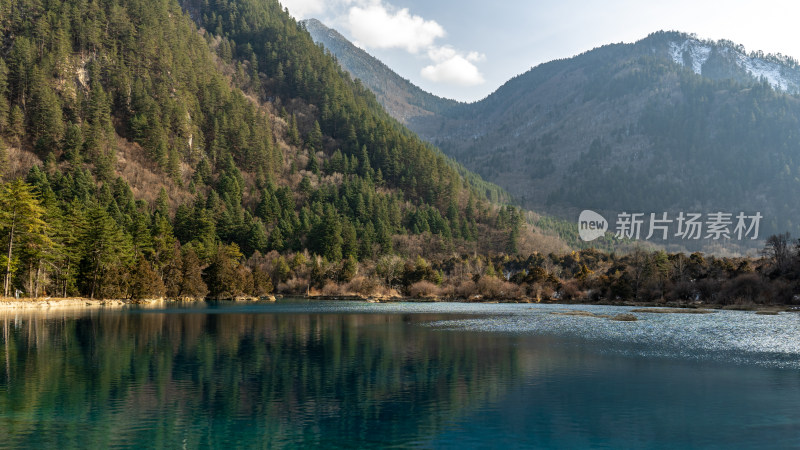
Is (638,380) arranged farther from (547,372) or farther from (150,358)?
(150,358)

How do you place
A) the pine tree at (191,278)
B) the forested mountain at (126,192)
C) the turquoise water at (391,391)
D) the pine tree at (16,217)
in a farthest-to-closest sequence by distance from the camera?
1. the pine tree at (191,278)
2. the forested mountain at (126,192)
3. the pine tree at (16,217)
4. the turquoise water at (391,391)

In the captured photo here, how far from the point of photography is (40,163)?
14538cm

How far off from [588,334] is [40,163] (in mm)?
146673

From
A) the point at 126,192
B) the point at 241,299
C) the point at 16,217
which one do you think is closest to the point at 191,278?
the point at 241,299

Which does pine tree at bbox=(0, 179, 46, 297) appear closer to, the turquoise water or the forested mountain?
the forested mountain

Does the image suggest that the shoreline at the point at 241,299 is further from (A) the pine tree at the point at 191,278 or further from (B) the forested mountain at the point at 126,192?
Result: (B) the forested mountain at the point at 126,192

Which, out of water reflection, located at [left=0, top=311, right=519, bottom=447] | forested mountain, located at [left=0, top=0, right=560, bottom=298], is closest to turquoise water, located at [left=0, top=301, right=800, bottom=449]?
water reflection, located at [left=0, top=311, right=519, bottom=447]

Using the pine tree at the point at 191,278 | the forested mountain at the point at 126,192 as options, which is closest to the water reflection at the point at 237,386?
the forested mountain at the point at 126,192

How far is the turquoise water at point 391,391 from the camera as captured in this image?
19.2 metres

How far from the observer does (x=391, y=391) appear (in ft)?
85.3

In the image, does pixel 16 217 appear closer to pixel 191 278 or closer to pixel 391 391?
pixel 191 278

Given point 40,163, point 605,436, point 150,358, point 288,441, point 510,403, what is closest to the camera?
point 288,441

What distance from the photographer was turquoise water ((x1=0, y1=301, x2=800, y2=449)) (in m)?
19.2

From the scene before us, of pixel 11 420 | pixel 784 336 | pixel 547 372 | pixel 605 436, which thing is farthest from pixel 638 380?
pixel 784 336
